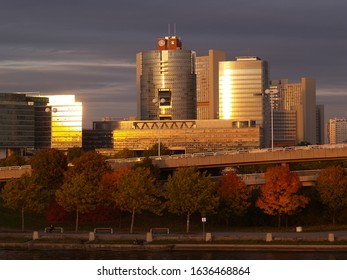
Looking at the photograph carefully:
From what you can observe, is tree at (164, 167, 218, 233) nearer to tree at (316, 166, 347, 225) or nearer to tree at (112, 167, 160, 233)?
tree at (112, 167, 160, 233)

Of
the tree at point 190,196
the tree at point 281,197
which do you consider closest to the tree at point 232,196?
the tree at point 281,197

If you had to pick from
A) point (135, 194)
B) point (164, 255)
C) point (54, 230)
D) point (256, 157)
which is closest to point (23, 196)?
point (54, 230)

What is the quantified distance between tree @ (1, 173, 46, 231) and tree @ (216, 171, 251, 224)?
2150 cm

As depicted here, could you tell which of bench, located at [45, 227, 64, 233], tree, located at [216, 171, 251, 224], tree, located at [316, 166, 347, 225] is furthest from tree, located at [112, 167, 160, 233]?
tree, located at [316, 166, 347, 225]

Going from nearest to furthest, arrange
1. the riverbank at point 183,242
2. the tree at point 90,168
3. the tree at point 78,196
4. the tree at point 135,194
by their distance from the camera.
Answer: the riverbank at point 183,242
the tree at point 135,194
the tree at point 78,196
the tree at point 90,168

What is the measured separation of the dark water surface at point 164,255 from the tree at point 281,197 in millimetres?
27172

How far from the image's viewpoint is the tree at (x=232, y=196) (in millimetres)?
111438

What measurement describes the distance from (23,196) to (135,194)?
13.7 metres

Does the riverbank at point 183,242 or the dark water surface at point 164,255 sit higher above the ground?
the riverbank at point 183,242

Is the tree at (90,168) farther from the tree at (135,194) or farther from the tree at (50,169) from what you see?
the tree at (50,169)

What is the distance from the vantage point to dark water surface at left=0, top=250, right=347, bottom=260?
8044cm

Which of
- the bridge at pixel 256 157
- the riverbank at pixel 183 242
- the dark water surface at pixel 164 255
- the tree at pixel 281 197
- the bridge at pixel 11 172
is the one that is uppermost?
the bridge at pixel 256 157

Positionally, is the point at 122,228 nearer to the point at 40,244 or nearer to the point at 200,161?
the point at 40,244

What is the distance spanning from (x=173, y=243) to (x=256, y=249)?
8.33 metres
